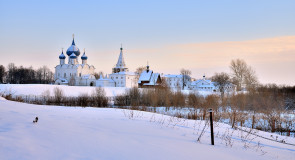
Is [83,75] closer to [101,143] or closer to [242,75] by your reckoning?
[242,75]

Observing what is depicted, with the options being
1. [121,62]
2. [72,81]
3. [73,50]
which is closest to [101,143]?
[72,81]

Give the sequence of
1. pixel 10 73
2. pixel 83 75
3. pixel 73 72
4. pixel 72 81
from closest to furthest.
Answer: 1. pixel 72 81
2. pixel 73 72
3. pixel 83 75
4. pixel 10 73

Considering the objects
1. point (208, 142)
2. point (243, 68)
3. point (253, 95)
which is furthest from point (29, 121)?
point (243, 68)

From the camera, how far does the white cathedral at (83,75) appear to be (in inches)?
2485

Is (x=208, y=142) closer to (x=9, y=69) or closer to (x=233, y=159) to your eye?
(x=233, y=159)

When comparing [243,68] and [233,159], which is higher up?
[243,68]

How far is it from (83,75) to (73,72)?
2.69 meters

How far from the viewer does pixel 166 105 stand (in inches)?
1083

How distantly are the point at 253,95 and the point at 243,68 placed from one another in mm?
12622

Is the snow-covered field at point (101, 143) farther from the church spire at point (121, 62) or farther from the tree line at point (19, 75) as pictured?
the tree line at point (19, 75)

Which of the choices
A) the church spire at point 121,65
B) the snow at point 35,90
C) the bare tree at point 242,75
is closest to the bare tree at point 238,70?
the bare tree at point 242,75

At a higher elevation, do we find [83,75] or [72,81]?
[83,75]

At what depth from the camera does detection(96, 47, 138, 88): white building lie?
61.7 metres

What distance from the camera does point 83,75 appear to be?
66.3 meters
